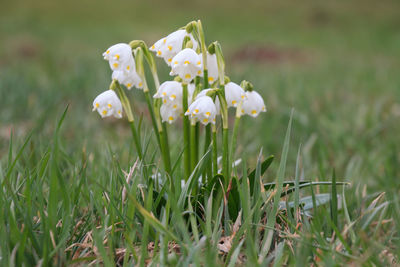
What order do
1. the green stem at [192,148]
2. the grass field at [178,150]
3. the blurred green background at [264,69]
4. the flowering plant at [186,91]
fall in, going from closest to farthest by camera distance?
the grass field at [178,150]
the flowering plant at [186,91]
the green stem at [192,148]
the blurred green background at [264,69]

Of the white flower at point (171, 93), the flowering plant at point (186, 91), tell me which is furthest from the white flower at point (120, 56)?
the white flower at point (171, 93)

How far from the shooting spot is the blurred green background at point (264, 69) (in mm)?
2527

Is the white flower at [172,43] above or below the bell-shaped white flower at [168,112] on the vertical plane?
above

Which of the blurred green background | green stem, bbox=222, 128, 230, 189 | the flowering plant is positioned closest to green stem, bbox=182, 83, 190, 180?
the flowering plant

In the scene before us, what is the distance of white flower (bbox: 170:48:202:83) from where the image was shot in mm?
1098

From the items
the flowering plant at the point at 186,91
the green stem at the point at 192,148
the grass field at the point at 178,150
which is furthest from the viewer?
the green stem at the point at 192,148

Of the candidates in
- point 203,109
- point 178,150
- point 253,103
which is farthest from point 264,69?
point 203,109

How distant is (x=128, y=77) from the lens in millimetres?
1240

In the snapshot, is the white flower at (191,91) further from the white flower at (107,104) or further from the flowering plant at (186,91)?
the white flower at (107,104)

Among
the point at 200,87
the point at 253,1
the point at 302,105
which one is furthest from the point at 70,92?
the point at 253,1

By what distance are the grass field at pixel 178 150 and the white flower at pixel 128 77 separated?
163mm

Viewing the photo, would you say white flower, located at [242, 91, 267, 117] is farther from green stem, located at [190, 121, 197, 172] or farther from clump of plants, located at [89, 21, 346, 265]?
green stem, located at [190, 121, 197, 172]

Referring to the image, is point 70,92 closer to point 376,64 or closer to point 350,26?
point 376,64

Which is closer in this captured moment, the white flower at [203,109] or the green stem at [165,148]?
the white flower at [203,109]
